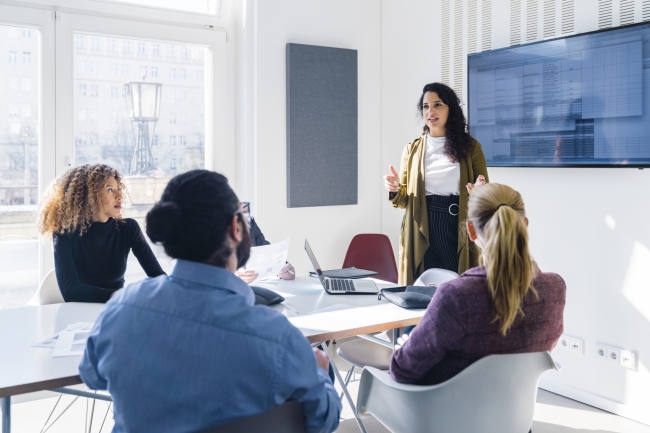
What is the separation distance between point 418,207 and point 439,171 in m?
0.25

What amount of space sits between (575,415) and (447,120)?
185cm

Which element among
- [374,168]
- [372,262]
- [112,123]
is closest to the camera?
[112,123]

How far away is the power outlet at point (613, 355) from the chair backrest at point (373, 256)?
5.17 ft

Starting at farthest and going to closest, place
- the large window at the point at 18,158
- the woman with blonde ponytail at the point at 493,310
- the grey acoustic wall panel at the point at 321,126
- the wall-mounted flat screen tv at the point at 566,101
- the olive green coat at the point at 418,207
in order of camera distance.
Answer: the grey acoustic wall panel at the point at 321,126 → the large window at the point at 18,158 → the olive green coat at the point at 418,207 → the wall-mounted flat screen tv at the point at 566,101 → the woman with blonde ponytail at the point at 493,310

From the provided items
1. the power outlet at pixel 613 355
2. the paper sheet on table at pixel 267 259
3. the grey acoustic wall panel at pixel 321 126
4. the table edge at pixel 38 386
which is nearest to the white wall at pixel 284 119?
the grey acoustic wall panel at pixel 321 126

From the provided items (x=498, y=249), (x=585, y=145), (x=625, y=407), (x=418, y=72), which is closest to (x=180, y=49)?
(x=418, y=72)

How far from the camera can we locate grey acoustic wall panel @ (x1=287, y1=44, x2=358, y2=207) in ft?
15.7

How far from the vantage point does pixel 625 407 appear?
11.5 ft

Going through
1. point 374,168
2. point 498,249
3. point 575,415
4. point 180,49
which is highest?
point 180,49

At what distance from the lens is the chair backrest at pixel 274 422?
1.32 metres

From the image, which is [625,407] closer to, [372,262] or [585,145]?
[585,145]

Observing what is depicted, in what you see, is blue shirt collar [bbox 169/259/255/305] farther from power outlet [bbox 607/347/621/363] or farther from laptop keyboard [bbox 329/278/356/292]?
power outlet [bbox 607/347/621/363]

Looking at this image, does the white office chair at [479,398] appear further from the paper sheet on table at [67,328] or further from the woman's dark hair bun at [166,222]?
the paper sheet on table at [67,328]

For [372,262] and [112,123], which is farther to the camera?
[372,262]
